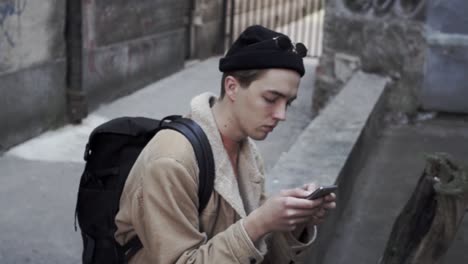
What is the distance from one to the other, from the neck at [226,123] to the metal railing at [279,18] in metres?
9.75

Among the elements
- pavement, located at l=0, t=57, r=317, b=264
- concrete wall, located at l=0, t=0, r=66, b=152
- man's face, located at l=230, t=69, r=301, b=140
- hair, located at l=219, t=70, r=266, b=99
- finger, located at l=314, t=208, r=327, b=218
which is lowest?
pavement, located at l=0, t=57, r=317, b=264

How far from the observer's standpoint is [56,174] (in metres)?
5.79

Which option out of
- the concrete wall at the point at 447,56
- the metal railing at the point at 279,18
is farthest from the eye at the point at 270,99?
the metal railing at the point at 279,18

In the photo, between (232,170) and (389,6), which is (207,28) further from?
(232,170)

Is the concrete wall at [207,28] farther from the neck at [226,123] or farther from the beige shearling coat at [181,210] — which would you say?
the beige shearling coat at [181,210]

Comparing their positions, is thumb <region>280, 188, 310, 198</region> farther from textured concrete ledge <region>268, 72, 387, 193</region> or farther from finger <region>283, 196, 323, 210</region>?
textured concrete ledge <region>268, 72, 387, 193</region>

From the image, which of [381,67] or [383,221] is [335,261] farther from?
[381,67]

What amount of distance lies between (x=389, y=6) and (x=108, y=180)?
17.2 feet

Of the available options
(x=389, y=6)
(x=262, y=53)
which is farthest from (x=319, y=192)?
(x=389, y=6)

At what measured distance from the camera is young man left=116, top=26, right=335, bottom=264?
1844 mm

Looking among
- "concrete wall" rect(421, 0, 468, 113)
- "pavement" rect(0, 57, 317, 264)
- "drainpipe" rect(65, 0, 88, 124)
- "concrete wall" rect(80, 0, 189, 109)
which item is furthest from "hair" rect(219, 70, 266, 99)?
"concrete wall" rect(80, 0, 189, 109)

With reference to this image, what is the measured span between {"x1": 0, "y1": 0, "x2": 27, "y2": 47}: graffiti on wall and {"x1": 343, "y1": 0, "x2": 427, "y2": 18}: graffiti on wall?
9.78 ft

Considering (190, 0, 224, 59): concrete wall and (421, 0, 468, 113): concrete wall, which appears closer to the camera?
(421, 0, 468, 113): concrete wall

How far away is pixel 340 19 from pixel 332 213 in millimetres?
3696
